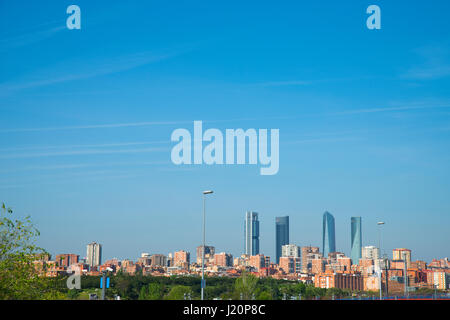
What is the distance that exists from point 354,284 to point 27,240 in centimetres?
15522

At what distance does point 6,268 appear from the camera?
108 feet

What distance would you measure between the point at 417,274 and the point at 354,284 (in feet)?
68.6
